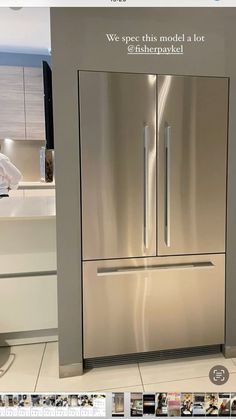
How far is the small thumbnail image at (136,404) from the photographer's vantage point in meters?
0.97

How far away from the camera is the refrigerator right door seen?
1.64 meters

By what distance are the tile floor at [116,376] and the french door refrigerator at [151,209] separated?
9 cm

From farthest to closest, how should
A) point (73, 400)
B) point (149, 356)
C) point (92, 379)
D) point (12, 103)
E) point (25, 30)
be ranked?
point (12, 103), point (25, 30), point (149, 356), point (92, 379), point (73, 400)

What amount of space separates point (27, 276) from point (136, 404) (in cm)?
107

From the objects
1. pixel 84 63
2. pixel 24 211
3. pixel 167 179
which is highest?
pixel 84 63

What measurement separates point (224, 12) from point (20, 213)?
1383mm

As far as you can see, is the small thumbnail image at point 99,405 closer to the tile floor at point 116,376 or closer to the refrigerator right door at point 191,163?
the tile floor at point 116,376

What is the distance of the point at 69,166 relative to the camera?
5.19ft

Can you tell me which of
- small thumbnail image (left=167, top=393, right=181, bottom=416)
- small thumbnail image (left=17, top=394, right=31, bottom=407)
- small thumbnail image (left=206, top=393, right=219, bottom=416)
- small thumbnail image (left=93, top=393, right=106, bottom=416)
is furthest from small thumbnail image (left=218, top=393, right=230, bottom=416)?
small thumbnail image (left=17, top=394, right=31, bottom=407)

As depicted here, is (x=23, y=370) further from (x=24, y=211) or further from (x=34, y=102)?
(x=34, y=102)

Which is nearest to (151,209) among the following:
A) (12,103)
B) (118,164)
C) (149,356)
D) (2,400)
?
(118,164)

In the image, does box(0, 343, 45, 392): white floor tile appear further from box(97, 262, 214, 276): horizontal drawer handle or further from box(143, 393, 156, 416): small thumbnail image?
box(143, 393, 156, 416): small thumbnail image

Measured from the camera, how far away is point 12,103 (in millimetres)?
3811

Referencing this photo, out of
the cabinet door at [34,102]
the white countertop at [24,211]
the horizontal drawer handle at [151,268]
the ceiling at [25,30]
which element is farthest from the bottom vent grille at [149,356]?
the cabinet door at [34,102]
